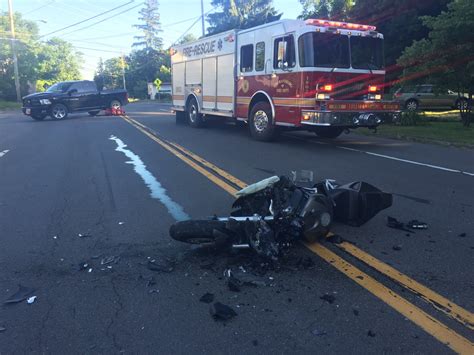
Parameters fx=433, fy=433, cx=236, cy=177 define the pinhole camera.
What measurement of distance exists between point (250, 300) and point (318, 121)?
7.54m

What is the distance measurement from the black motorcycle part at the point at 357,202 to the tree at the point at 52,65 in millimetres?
50527

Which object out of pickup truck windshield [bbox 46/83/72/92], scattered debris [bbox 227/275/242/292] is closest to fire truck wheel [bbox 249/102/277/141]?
scattered debris [bbox 227/275/242/292]

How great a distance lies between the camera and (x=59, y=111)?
22.6 metres

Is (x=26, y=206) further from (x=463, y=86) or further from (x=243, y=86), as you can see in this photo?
(x=463, y=86)

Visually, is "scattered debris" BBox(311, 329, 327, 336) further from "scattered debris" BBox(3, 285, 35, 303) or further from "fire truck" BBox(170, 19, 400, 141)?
"fire truck" BBox(170, 19, 400, 141)

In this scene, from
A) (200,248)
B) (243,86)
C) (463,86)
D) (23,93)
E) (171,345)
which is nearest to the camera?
(171,345)

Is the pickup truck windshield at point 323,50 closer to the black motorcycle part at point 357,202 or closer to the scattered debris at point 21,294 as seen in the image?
the black motorcycle part at point 357,202

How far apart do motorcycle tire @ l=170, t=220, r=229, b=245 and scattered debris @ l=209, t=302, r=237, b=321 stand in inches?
36.6

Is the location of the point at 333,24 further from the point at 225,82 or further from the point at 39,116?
the point at 39,116

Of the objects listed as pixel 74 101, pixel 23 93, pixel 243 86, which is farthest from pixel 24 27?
pixel 243 86

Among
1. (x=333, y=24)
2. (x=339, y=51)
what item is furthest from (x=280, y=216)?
(x=333, y=24)

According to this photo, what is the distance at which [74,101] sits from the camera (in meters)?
23.1

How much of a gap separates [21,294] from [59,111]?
2116 centimetres

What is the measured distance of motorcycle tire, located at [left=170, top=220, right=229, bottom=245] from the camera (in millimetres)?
3973
